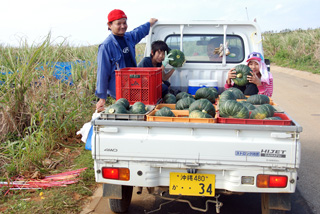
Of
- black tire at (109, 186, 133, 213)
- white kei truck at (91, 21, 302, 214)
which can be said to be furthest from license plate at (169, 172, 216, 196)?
black tire at (109, 186, 133, 213)

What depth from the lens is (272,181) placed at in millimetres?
3170

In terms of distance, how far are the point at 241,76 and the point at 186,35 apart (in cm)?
152

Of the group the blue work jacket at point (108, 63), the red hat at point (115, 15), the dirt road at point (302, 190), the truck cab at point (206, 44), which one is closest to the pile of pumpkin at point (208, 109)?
the blue work jacket at point (108, 63)

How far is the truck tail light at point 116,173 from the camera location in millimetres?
3381

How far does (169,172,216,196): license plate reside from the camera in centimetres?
333

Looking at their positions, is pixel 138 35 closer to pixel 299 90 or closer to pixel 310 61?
pixel 299 90

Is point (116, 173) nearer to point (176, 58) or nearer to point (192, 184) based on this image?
point (192, 184)

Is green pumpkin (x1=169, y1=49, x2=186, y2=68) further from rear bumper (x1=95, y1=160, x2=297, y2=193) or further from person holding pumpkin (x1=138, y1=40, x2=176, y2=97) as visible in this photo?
rear bumper (x1=95, y1=160, x2=297, y2=193)

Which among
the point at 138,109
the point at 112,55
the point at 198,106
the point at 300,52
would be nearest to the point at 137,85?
the point at 138,109

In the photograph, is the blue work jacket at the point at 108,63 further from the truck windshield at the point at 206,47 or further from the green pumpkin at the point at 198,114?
the green pumpkin at the point at 198,114

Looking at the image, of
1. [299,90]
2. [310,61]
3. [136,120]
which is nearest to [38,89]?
[136,120]

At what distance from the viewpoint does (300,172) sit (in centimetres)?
561

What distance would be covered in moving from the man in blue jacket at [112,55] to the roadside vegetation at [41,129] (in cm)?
130

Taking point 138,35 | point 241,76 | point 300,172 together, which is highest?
point 138,35
